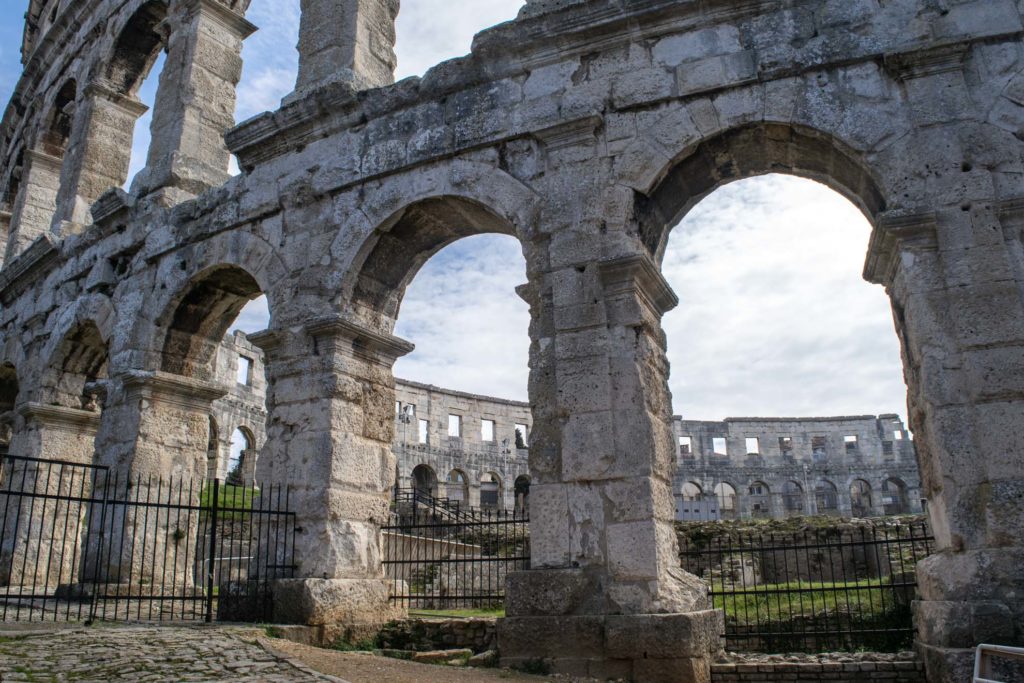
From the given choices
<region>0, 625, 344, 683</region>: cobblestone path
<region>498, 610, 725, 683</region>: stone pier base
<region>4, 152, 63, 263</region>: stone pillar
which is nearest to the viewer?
<region>0, 625, 344, 683</region>: cobblestone path

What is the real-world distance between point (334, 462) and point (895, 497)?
1419 inches

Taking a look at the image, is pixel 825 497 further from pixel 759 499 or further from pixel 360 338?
pixel 360 338

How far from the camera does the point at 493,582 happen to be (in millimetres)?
14484

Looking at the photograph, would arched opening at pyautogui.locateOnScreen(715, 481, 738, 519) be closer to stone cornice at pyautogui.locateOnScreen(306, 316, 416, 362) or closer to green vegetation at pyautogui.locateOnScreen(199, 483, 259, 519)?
green vegetation at pyautogui.locateOnScreen(199, 483, 259, 519)

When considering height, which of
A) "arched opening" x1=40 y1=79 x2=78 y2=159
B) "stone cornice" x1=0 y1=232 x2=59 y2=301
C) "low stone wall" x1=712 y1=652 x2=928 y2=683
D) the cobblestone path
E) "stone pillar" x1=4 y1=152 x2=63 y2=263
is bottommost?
"low stone wall" x1=712 y1=652 x2=928 y2=683

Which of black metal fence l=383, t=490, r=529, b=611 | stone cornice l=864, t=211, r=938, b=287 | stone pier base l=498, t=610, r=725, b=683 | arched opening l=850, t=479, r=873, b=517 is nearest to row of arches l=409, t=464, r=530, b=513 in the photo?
black metal fence l=383, t=490, r=529, b=611

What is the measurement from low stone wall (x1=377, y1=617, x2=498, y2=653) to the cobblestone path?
1.61 metres

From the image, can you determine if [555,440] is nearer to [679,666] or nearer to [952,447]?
[679,666]

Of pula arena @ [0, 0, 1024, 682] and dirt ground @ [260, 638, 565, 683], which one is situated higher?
pula arena @ [0, 0, 1024, 682]

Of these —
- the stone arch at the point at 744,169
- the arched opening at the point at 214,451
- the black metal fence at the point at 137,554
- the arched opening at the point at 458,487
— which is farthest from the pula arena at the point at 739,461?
the stone arch at the point at 744,169

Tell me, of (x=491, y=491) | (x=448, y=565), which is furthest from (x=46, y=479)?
(x=491, y=491)

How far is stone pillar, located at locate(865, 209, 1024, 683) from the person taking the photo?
16.1 ft

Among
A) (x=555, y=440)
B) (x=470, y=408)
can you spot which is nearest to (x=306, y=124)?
(x=555, y=440)

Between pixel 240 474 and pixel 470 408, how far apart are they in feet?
36.6
